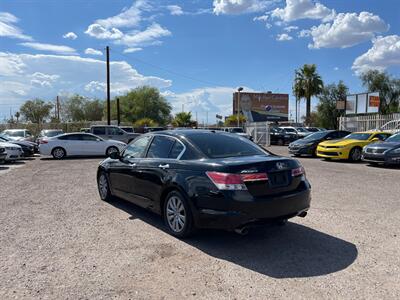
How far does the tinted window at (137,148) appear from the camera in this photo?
6.73 metres

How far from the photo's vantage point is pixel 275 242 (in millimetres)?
5414

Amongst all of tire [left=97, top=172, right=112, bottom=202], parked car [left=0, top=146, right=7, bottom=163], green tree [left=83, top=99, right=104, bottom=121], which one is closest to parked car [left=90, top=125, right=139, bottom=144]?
parked car [left=0, top=146, right=7, bottom=163]

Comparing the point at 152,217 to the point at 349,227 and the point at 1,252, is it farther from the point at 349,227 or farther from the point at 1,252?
the point at 349,227

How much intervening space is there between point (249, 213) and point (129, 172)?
2.73 m

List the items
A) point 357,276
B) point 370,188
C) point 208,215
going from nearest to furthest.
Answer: point 357,276 → point 208,215 → point 370,188

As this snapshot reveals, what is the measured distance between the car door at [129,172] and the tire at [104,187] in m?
0.36

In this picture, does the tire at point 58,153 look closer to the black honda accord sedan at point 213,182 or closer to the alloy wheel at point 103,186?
the alloy wheel at point 103,186

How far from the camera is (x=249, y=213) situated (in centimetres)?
482

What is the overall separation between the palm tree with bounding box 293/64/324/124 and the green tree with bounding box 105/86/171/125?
2786 cm

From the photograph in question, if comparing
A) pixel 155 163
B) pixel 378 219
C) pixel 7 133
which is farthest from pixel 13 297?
pixel 7 133

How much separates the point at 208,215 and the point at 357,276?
1.86 m

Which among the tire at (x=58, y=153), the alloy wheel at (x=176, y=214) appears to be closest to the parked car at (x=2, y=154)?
the tire at (x=58, y=153)

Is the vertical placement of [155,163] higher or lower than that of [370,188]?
higher

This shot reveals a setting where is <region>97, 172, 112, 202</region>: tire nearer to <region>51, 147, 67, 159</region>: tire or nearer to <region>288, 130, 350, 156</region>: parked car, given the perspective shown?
<region>51, 147, 67, 159</region>: tire
